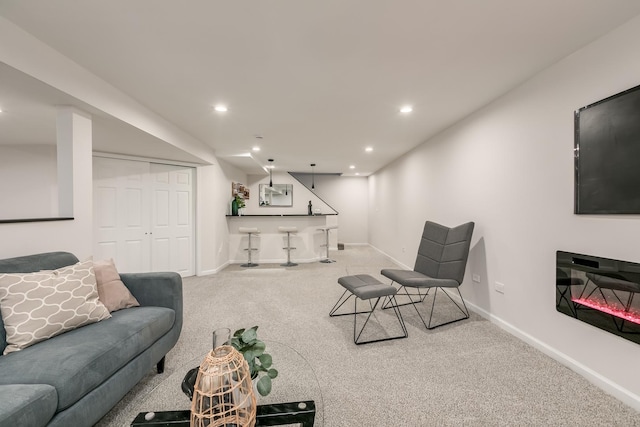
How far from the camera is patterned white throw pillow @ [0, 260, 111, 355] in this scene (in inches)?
51.0

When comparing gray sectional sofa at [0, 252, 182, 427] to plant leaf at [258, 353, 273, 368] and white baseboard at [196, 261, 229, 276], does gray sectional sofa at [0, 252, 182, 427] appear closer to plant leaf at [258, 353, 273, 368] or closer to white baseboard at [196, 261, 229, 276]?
plant leaf at [258, 353, 273, 368]

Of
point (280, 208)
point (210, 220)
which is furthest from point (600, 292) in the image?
point (280, 208)

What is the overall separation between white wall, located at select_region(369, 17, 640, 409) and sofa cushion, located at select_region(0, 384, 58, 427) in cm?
299

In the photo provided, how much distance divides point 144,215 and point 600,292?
5335 millimetres

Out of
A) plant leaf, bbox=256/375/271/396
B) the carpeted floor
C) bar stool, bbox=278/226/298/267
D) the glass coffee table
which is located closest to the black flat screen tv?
the carpeted floor

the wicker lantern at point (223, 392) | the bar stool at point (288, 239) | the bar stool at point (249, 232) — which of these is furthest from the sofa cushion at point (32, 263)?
the bar stool at point (288, 239)

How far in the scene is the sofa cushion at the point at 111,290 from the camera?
1.72 meters

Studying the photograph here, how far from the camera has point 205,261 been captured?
4.70m

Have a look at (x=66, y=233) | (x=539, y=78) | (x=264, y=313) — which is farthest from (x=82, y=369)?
(x=539, y=78)

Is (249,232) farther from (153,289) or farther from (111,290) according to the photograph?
(111,290)

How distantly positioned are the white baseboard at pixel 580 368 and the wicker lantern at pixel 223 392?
86.6 inches

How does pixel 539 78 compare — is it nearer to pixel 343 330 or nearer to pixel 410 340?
pixel 410 340

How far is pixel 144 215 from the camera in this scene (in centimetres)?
412

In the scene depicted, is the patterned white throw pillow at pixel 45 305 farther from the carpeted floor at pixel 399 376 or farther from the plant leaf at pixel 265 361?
the plant leaf at pixel 265 361
